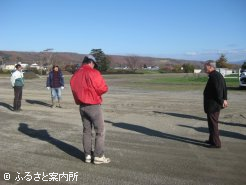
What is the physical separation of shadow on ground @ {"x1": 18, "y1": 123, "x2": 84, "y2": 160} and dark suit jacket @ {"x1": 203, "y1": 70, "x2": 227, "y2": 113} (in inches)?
109

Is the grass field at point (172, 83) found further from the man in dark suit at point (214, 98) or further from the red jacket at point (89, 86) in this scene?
the red jacket at point (89, 86)

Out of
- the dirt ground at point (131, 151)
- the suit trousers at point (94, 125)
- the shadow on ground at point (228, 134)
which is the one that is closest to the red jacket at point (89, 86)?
the suit trousers at point (94, 125)

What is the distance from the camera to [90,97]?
6.42 m

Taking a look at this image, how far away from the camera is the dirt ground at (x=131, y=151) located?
588cm

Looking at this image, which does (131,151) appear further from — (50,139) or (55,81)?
(55,81)

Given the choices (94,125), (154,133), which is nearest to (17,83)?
(154,133)

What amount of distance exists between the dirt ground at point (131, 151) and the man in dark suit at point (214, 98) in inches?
15.1

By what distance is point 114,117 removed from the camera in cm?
1230

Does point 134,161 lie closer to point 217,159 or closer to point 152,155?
point 152,155

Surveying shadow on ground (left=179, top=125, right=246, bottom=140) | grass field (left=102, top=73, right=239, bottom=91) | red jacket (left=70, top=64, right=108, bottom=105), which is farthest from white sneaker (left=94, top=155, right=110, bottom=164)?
grass field (left=102, top=73, right=239, bottom=91)

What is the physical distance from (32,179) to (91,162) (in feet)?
4.05

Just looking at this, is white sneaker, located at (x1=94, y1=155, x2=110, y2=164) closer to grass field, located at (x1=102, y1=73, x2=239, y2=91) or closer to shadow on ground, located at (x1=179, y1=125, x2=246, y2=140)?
shadow on ground, located at (x1=179, y1=125, x2=246, y2=140)

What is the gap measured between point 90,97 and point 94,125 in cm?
52

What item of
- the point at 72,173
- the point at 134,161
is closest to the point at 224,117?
the point at 134,161
